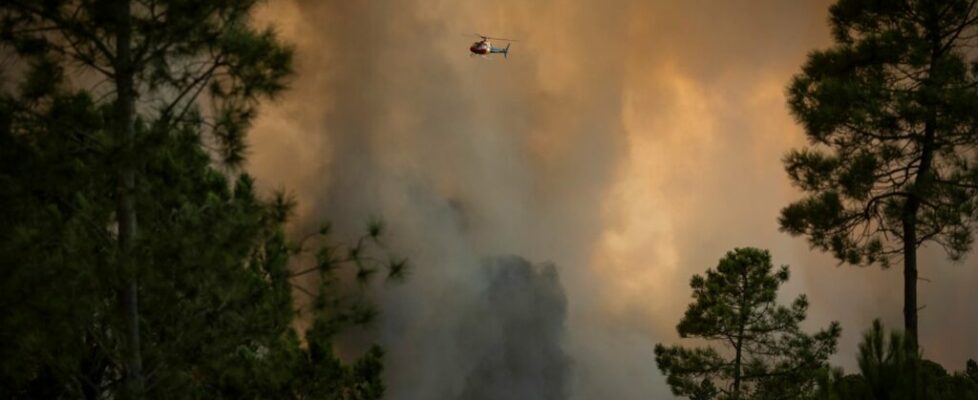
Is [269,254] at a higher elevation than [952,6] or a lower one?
lower

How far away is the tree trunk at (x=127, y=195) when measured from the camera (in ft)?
29.9

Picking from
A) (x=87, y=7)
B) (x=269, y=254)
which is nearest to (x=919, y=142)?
(x=269, y=254)

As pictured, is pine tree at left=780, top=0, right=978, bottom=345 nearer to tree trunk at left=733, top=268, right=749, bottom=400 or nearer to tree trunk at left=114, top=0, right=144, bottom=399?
tree trunk at left=733, top=268, right=749, bottom=400

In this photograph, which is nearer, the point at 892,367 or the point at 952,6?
the point at 892,367

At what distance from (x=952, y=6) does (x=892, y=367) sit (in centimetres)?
1152

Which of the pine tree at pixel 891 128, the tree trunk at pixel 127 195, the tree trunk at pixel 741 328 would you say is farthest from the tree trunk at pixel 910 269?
the tree trunk at pixel 127 195

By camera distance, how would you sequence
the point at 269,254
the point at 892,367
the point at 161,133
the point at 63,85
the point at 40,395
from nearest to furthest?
the point at 892,367
the point at 161,133
the point at 63,85
the point at 40,395
the point at 269,254

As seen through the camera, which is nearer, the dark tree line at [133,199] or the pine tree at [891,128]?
the dark tree line at [133,199]

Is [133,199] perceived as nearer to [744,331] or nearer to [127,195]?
[127,195]

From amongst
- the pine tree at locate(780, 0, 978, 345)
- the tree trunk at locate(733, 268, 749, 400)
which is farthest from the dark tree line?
the tree trunk at locate(733, 268, 749, 400)

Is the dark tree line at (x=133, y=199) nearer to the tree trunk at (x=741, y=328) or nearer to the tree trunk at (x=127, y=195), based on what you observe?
the tree trunk at (x=127, y=195)

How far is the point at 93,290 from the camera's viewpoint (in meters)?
9.09

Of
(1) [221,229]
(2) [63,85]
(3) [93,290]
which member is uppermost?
(2) [63,85]

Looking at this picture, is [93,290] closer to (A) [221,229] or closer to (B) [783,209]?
(A) [221,229]
